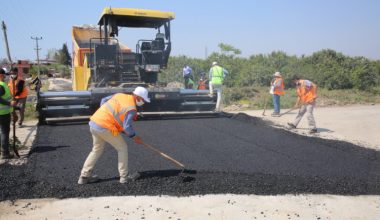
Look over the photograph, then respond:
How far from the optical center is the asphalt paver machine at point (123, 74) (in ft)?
26.5

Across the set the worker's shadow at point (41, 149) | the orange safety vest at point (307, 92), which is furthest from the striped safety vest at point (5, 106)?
the orange safety vest at point (307, 92)

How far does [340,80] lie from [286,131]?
34.2 feet

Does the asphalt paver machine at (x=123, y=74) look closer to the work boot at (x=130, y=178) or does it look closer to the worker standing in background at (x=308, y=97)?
the worker standing in background at (x=308, y=97)

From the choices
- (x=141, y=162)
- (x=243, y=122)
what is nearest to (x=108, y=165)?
(x=141, y=162)

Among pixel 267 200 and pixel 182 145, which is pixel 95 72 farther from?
pixel 267 200

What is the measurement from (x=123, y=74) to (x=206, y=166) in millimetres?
4399

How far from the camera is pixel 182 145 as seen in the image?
248 inches

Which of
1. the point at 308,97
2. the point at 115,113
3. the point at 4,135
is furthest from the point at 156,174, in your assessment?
the point at 308,97

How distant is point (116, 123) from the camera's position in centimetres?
417

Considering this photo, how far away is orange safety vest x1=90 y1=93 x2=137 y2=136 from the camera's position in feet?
13.5

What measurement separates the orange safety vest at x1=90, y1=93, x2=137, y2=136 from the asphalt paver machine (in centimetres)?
381

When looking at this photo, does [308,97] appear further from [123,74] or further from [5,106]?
[5,106]

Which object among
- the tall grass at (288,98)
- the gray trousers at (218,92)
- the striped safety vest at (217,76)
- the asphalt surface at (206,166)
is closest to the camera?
the asphalt surface at (206,166)

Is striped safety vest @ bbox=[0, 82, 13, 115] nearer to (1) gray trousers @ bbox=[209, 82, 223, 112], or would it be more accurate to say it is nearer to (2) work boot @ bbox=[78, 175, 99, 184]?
(2) work boot @ bbox=[78, 175, 99, 184]
